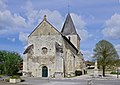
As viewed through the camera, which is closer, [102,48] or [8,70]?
[102,48]

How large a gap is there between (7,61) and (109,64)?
2498cm

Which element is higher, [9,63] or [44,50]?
[44,50]

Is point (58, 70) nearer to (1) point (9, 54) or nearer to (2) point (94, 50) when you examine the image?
(2) point (94, 50)

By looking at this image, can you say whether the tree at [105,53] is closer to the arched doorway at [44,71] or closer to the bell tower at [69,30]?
the arched doorway at [44,71]

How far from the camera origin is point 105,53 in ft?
178

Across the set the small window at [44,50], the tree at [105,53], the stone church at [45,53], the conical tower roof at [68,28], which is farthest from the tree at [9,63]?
the conical tower roof at [68,28]

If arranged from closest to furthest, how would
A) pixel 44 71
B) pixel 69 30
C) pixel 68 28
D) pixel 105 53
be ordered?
pixel 105 53 < pixel 44 71 < pixel 69 30 < pixel 68 28

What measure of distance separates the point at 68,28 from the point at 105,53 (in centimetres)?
2617

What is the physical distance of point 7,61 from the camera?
5978cm

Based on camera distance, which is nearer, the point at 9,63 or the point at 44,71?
the point at 44,71

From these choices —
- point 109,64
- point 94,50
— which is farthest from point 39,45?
point 109,64

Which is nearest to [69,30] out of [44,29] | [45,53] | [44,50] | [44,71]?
[44,29]

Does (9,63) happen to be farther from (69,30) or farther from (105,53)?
(69,30)

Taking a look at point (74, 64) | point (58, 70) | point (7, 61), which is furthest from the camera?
point (74, 64)
